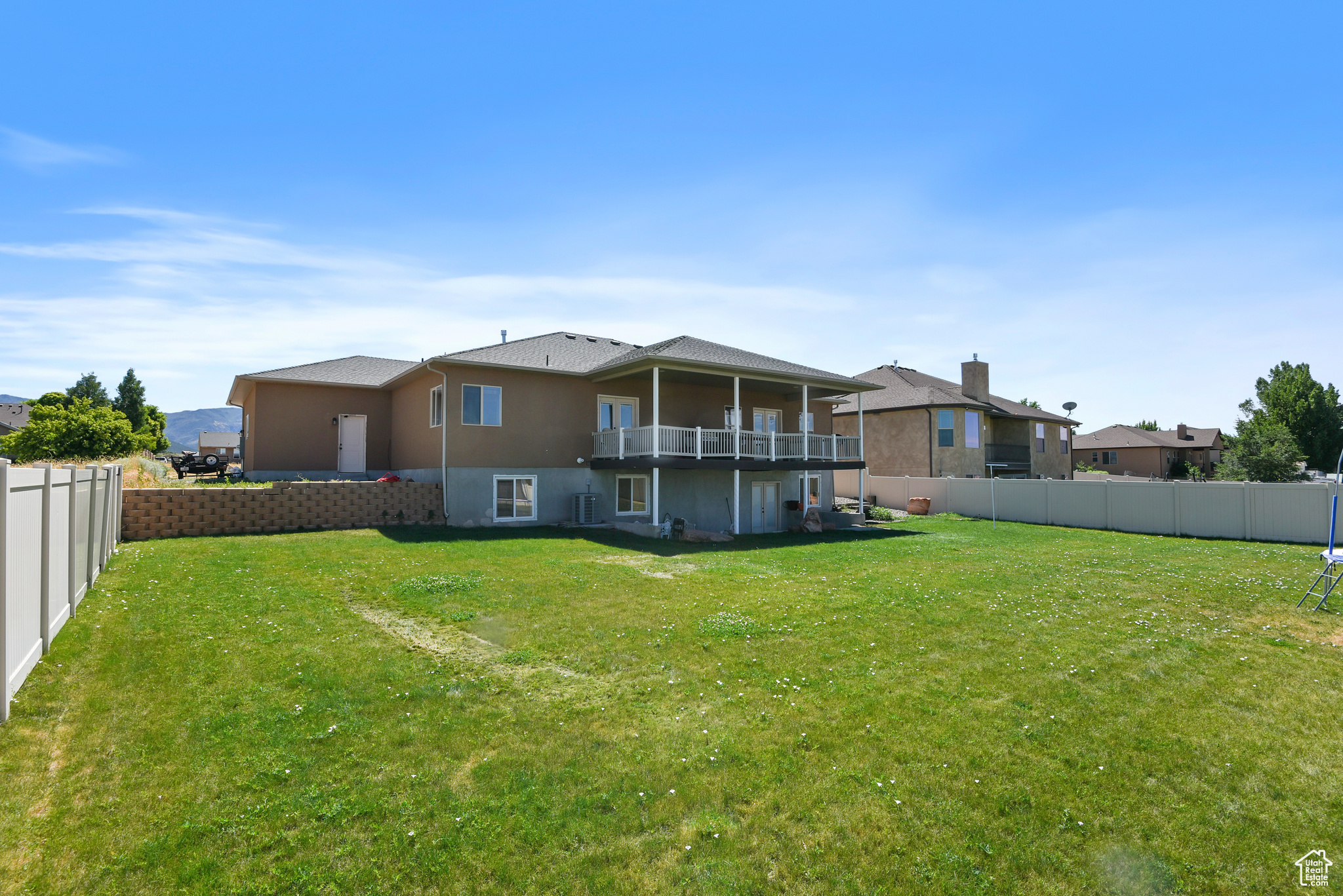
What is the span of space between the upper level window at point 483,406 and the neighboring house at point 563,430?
0.12 ft

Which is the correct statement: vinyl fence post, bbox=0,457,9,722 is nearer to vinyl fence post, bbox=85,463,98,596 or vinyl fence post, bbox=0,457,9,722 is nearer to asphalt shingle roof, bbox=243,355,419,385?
vinyl fence post, bbox=85,463,98,596

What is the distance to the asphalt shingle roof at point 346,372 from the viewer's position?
21.5m

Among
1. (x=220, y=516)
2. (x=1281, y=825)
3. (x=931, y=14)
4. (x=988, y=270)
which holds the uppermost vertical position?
(x=931, y=14)

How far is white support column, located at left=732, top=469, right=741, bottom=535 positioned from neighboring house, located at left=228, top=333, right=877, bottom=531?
103 millimetres

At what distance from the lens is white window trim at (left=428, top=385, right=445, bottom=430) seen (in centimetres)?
1834

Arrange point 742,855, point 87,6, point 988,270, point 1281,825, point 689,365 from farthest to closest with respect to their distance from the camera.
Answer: point 689,365 < point 988,270 < point 87,6 < point 1281,825 < point 742,855

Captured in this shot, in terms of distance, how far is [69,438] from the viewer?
A: 2970 centimetres

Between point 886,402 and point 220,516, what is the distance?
Answer: 2862cm

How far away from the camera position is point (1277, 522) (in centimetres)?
1841

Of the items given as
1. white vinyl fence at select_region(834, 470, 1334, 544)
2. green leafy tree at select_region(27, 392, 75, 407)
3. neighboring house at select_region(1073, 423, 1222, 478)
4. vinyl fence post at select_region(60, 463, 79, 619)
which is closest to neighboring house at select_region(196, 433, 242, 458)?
green leafy tree at select_region(27, 392, 75, 407)

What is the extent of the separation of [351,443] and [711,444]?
43.4ft

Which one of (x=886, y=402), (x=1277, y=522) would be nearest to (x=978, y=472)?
(x=886, y=402)

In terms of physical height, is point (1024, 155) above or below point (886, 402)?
above

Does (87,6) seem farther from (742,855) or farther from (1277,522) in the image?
(1277,522)
